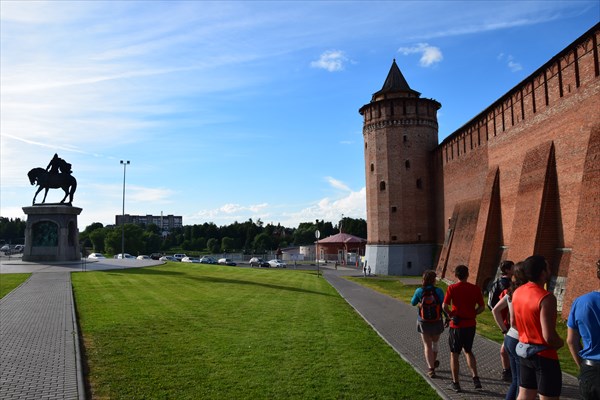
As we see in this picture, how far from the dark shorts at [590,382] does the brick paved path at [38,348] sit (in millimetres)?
5772

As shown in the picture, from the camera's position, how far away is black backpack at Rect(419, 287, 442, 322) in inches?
290

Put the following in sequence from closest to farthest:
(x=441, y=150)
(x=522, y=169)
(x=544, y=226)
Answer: (x=544, y=226) < (x=522, y=169) < (x=441, y=150)

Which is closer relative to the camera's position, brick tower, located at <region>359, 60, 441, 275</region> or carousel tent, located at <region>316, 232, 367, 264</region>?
brick tower, located at <region>359, 60, 441, 275</region>

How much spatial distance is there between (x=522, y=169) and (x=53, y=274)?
23560mm

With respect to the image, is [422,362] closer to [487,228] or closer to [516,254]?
[516,254]

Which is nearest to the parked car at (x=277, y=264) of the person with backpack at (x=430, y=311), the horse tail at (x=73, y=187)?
the horse tail at (x=73, y=187)

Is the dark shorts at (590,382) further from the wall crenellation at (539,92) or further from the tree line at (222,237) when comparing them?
the tree line at (222,237)

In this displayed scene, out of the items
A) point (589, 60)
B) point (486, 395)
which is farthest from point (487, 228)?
point (486, 395)

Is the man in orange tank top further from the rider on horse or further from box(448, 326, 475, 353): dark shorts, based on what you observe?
the rider on horse

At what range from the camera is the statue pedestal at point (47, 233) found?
31609 millimetres

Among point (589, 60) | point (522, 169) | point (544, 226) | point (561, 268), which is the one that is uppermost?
point (589, 60)

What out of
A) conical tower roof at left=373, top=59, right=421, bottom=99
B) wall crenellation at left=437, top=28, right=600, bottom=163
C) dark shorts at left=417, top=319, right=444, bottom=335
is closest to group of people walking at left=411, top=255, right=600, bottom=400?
dark shorts at left=417, top=319, right=444, bottom=335

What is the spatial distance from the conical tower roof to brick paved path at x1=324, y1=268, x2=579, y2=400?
26549 millimetres

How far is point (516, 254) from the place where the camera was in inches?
785
